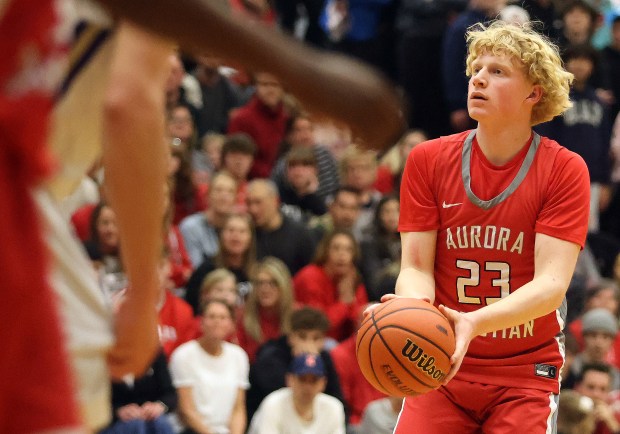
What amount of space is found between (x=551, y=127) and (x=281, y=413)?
498cm

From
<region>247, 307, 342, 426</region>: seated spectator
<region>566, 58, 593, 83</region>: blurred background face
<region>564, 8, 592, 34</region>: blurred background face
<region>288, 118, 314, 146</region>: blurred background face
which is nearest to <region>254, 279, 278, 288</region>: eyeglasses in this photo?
<region>247, 307, 342, 426</region>: seated spectator

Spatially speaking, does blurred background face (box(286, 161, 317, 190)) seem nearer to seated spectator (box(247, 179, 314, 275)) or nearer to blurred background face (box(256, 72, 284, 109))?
seated spectator (box(247, 179, 314, 275))

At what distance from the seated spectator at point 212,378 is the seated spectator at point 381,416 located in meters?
0.87

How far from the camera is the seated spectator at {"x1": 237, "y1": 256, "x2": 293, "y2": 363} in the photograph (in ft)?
29.9

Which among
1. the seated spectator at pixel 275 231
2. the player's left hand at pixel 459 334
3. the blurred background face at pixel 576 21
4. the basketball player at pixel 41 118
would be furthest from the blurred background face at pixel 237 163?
the basketball player at pixel 41 118

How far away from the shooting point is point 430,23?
43.5 feet

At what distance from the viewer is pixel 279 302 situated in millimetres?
9164

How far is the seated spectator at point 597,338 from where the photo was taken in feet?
31.7

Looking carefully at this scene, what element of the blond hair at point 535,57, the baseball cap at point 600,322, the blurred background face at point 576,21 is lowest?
the baseball cap at point 600,322

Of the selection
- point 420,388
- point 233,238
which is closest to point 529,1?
point 233,238

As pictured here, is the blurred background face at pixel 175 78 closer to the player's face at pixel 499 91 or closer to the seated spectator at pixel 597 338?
the seated spectator at pixel 597 338

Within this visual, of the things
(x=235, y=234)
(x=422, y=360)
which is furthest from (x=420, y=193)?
(x=235, y=234)

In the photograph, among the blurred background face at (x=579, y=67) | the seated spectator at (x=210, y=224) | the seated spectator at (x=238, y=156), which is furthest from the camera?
the blurred background face at (x=579, y=67)

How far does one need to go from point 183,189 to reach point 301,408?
2895mm
